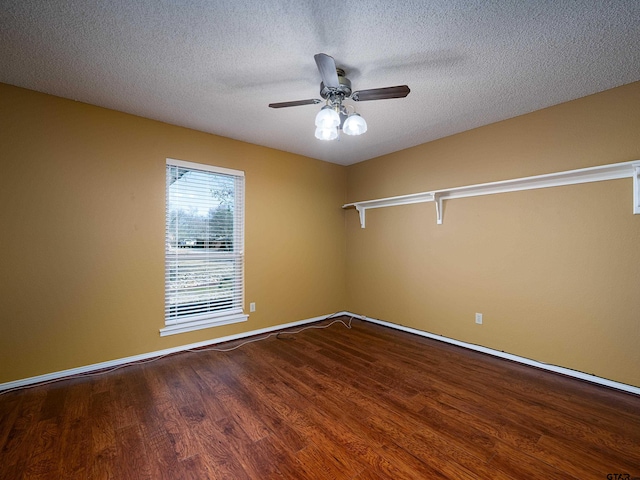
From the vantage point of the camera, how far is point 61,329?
248 centimetres

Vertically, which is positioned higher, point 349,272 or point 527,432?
point 349,272

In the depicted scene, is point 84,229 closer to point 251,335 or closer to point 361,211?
point 251,335

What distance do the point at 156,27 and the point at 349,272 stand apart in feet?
12.4

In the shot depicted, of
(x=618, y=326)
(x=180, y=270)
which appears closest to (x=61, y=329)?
(x=180, y=270)

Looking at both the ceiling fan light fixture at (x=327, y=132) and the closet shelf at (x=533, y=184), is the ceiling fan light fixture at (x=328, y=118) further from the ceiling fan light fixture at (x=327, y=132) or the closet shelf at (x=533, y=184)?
the closet shelf at (x=533, y=184)

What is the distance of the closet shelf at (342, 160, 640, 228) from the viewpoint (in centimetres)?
222

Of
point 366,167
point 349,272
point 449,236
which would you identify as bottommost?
point 349,272

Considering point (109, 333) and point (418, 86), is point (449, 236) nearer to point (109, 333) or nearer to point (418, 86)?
point (418, 86)

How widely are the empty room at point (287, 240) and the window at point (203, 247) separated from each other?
0.08ft

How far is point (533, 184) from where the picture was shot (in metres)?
2.73

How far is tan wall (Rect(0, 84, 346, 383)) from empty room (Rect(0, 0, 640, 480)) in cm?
2

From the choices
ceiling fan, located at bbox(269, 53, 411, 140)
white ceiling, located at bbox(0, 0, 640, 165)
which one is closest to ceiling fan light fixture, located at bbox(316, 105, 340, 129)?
ceiling fan, located at bbox(269, 53, 411, 140)

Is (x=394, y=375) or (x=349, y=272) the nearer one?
(x=394, y=375)

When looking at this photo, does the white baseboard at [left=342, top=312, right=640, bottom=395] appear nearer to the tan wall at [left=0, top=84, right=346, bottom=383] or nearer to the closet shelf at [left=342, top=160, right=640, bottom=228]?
the closet shelf at [left=342, top=160, right=640, bottom=228]
